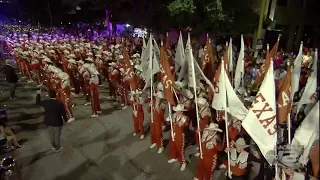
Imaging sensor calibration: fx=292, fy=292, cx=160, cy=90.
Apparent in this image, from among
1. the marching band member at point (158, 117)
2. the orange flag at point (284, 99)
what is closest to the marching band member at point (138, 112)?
the marching band member at point (158, 117)

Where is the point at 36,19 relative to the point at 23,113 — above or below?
above

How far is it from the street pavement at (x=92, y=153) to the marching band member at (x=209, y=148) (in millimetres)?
914

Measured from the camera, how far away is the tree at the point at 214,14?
54.1 ft

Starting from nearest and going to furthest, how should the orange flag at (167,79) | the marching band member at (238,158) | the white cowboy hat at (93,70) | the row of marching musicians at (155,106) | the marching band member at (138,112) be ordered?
the marching band member at (238,158)
the row of marching musicians at (155,106)
the orange flag at (167,79)
the marching band member at (138,112)
the white cowboy hat at (93,70)

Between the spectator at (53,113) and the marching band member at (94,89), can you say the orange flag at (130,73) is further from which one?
the spectator at (53,113)

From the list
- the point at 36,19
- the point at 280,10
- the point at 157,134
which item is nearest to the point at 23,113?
the point at 157,134

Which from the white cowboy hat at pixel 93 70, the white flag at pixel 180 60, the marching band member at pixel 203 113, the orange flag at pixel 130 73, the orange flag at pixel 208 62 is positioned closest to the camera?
the marching band member at pixel 203 113

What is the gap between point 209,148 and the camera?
661cm

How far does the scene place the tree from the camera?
1648 cm

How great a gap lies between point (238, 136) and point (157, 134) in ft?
8.64

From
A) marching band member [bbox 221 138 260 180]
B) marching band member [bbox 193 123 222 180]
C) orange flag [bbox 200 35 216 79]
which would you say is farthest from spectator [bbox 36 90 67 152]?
orange flag [bbox 200 35 216 79]

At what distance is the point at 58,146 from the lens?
8.98 m

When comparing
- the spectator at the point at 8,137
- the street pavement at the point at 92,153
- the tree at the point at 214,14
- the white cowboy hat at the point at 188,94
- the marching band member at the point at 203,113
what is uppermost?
the tree at the point at 214,14

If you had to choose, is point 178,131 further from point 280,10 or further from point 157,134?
point 280,10
